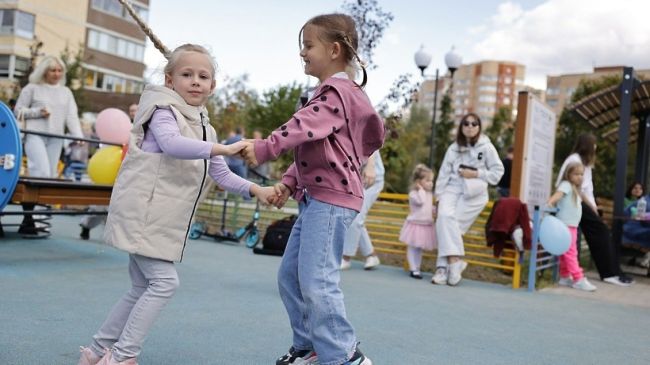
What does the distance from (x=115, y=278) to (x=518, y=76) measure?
161 metres

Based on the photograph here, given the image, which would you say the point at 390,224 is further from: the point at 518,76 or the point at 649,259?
the point at 518,76

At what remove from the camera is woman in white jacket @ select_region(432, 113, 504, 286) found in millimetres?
7102

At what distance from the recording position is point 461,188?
7305 mm

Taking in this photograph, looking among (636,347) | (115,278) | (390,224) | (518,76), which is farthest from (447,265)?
(518,76)

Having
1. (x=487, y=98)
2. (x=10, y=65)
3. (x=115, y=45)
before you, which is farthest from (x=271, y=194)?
(x=487, y=98)

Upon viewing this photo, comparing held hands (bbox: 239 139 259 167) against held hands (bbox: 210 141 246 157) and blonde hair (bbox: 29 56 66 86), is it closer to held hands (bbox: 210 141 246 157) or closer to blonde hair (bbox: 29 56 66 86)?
held hands (bbox: 210 141 246 157)

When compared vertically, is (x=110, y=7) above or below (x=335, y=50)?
above

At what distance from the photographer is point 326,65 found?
290 centimetres

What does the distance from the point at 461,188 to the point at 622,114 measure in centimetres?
301

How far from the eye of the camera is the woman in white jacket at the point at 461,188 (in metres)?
7.10

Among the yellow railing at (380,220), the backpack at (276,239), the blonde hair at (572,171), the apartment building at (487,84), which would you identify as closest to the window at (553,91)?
the apartment building at (487,84)

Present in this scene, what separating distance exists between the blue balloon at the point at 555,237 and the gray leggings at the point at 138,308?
5332 mm

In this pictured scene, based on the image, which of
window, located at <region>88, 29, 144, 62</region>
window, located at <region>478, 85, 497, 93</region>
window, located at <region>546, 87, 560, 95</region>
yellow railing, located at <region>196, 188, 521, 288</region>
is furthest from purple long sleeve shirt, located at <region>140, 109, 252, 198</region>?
window, located at <region>478, 85, 497, 93</region>

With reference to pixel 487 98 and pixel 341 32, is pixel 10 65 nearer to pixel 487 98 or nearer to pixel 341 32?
pixel 341 32
